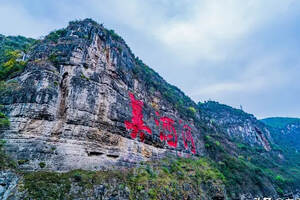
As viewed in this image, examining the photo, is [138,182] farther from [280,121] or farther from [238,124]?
[280,121]

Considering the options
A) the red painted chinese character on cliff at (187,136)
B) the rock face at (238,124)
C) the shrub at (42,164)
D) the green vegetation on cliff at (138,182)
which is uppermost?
the rock face at (238,124)

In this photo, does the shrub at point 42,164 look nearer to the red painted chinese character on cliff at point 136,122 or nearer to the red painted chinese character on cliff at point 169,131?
the red painted chinese character on cliff at point 136,122

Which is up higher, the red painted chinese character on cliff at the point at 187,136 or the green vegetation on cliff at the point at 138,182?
the red painted chinese character on cliff at the point at 187,136

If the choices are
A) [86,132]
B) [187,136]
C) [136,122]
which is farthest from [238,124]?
[86,132]

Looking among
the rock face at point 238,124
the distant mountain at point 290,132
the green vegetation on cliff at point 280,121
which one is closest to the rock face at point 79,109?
the rock face at point 238,124

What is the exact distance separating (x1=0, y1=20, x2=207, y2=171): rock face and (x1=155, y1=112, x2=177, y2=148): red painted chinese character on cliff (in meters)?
0.64

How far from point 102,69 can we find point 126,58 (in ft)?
20.6

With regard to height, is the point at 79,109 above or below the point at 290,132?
below

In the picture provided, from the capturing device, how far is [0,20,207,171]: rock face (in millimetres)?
9859

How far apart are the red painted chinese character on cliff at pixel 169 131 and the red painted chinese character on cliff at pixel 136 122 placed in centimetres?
260

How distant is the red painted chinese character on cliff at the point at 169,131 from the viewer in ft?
65.1

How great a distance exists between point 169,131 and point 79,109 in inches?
492

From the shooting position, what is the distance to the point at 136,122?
16312 millimetres

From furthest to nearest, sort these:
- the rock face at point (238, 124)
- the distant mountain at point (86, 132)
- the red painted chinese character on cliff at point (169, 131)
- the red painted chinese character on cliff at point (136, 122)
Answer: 1. the rock face at point (238, 124)
2. the red painted chinese character on cliff at point (169, 131)
3. the red painted chinese character on cliff at point (136, 122)
4. the distant mountain at point (86, 132)
